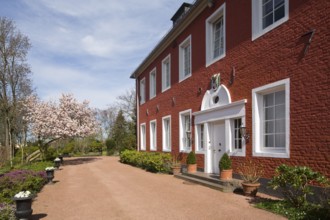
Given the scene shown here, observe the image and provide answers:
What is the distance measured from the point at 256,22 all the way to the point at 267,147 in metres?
3.67

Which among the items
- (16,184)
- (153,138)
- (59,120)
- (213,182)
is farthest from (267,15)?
(59,120)

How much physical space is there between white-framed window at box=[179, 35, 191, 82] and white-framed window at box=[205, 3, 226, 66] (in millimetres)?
2342

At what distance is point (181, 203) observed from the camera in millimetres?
7984

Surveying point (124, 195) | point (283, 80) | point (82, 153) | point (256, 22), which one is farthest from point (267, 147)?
point (82, 153)

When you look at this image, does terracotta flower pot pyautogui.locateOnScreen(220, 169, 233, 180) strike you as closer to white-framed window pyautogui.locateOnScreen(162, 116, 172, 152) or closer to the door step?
the door step

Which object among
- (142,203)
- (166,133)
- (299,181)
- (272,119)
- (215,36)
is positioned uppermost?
(215,36)

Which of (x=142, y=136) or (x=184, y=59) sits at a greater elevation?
(x=184, y=59)

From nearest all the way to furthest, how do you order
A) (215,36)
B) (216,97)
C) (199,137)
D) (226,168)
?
(226,168) < (216,97) < (215,36) < (199,137)

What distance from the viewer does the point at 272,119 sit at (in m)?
8.86

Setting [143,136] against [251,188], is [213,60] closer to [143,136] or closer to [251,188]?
[251,188]

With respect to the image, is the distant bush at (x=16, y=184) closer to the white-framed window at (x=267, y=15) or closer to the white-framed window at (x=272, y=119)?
the white-framed window at (x=272, y=119)

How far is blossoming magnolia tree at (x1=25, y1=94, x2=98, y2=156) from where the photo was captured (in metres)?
22.1

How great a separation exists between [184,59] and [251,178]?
27.1 feet

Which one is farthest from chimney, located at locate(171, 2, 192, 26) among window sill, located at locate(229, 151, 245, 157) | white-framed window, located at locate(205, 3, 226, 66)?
window sill, located at locate(229, 151, 245, 157)
